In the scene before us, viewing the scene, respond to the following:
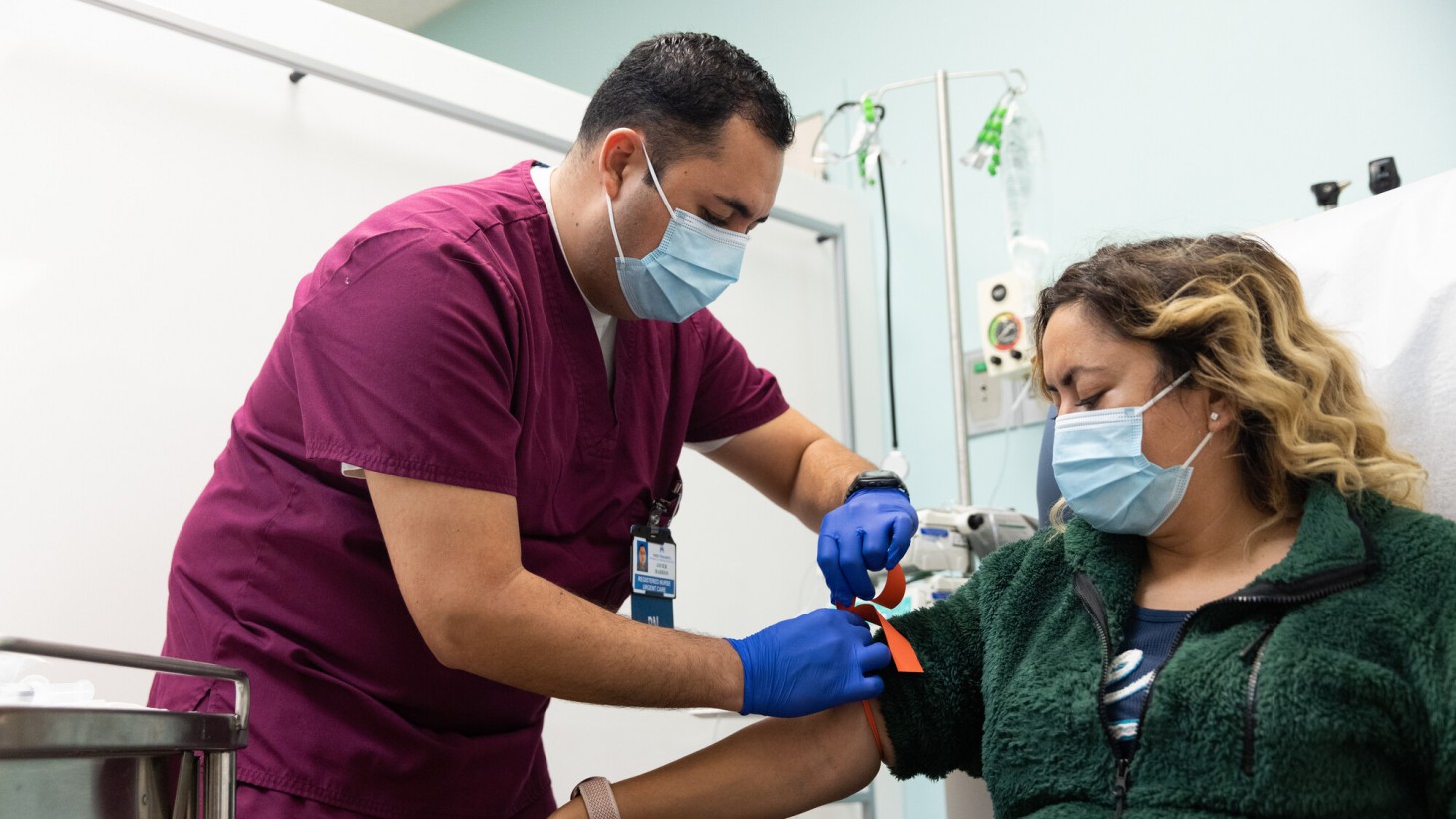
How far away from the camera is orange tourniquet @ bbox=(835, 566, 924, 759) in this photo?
138cm

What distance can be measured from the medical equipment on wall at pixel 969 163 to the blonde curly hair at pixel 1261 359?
3.48ft

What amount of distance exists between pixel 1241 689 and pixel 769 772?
0.52 m

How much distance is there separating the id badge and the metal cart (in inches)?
21.2

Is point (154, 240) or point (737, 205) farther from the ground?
point (154, 240)

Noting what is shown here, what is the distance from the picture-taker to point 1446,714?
1067 millimetres

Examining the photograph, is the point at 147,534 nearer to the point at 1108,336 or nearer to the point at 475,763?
the point at 475,763

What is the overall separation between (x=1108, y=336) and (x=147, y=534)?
1.50 m

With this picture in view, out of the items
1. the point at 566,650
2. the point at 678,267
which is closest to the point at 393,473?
the point at 566,650

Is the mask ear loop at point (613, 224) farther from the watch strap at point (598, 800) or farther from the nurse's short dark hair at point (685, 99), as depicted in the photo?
the watch strap at point (598, 800)

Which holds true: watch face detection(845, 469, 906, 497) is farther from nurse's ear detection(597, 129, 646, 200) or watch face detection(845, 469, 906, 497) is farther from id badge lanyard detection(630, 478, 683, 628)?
nurse's ear detection(597, 129, 646, 200)

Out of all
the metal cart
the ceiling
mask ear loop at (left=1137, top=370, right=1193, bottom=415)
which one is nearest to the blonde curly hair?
mask ear loop at (left=1137, top=370, right=1193, bottom=415)

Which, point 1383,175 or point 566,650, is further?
point 1383,175

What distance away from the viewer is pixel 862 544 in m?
1.45

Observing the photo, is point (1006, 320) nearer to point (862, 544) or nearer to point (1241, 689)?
point (862, 544)
